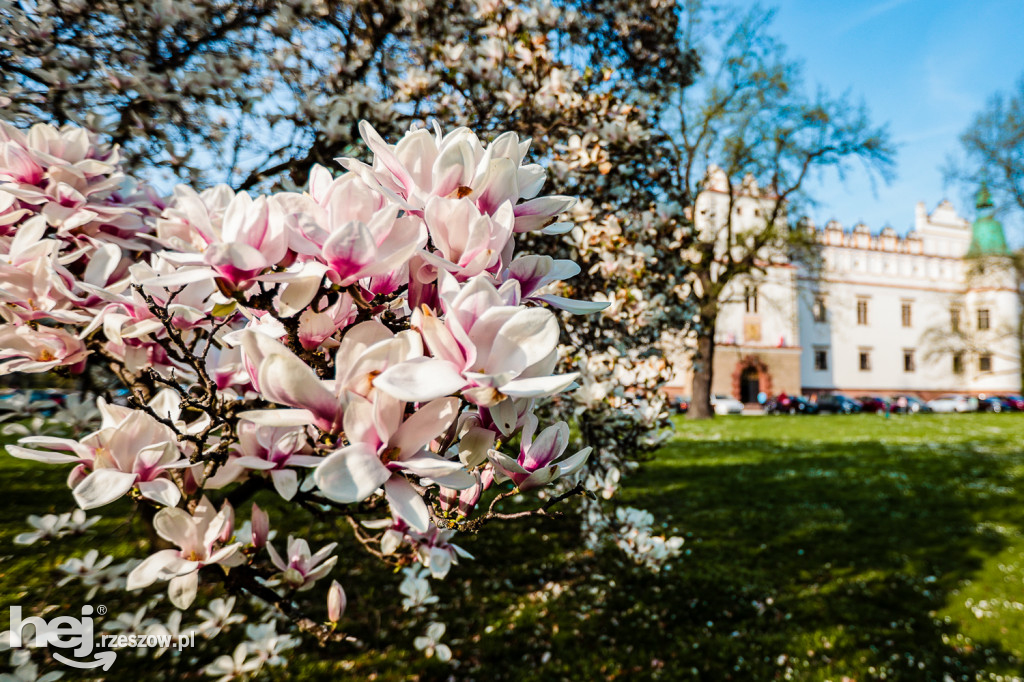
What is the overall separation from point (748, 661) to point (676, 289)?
9.81 feet

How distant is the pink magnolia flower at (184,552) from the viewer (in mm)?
1151

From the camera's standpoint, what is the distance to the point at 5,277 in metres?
1.25

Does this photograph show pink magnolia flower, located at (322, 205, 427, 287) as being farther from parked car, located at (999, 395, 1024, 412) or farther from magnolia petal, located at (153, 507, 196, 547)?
parked car, located at (999, 395, 1024, 412)

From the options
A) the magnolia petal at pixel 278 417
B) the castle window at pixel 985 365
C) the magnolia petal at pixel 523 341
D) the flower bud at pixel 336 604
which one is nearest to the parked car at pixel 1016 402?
the castle window at pixel 985 365

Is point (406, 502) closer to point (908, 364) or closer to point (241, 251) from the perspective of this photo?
point (241, 251)

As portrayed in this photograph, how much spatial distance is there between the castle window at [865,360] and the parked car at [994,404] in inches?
249

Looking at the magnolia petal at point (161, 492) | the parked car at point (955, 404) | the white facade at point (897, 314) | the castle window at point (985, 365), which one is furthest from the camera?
the castle window at point (985, 365)

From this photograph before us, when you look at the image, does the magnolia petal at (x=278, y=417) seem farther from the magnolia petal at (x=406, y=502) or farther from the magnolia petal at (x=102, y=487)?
the magnolia petal at (x=102, y=487)

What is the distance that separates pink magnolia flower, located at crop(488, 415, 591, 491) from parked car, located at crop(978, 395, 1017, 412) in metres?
45.1

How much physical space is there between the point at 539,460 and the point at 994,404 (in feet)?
149

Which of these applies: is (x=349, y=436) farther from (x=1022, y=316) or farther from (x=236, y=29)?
(x=1022, y=316)

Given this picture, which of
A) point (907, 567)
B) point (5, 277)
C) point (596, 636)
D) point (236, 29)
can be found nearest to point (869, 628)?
point (907, 567)

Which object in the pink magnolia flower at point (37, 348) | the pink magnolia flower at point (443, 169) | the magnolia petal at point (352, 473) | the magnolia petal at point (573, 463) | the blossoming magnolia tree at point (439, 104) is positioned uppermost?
the blossoming magnolia tree at point (439, 104)

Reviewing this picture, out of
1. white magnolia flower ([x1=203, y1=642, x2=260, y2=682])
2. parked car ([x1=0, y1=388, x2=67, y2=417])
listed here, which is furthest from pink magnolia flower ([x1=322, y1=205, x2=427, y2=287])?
parked car ([x1=0, y1=388, x2=67, y2=417])
